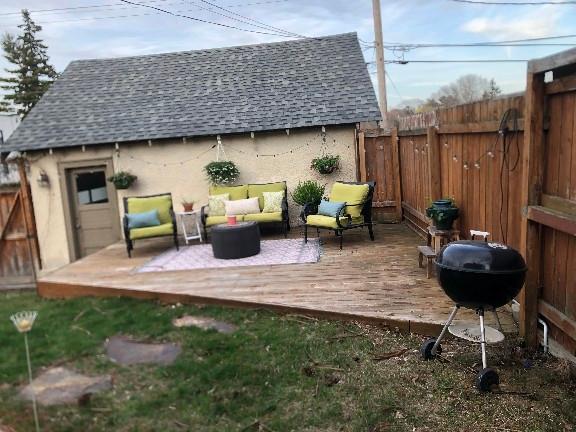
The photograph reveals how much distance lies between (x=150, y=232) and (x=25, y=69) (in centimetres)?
2598

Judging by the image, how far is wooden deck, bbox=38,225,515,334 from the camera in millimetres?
4281

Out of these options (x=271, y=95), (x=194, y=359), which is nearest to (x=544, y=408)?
(x=194, y=359)

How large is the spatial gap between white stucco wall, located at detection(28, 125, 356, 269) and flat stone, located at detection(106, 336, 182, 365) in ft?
17.9

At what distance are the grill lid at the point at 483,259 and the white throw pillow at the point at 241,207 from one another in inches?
214

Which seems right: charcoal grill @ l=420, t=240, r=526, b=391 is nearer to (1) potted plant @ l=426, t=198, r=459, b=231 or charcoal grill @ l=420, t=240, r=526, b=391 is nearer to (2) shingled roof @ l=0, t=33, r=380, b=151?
(1) potted plant @ l=426, t=198, r=459, b=231

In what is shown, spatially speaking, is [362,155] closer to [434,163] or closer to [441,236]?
[434,163]

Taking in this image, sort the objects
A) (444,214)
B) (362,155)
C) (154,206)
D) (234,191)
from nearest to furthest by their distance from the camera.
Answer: (444,214)
(154,206)
(234,191)
(362,155)

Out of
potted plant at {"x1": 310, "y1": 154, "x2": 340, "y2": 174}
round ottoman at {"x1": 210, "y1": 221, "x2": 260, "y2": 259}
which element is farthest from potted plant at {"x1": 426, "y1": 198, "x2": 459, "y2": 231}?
potted plant at {"x1": 310, "y1": 154, "x2": 340, "y2": 174}

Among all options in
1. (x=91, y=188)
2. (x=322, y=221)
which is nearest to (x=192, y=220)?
(x=91, y=188)

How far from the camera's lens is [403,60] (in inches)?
830

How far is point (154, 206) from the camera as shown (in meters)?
8.14

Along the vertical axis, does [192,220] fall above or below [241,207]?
below

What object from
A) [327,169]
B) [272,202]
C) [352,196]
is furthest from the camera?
[327,169]

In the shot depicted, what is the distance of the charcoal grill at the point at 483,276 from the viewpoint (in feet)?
9.65
